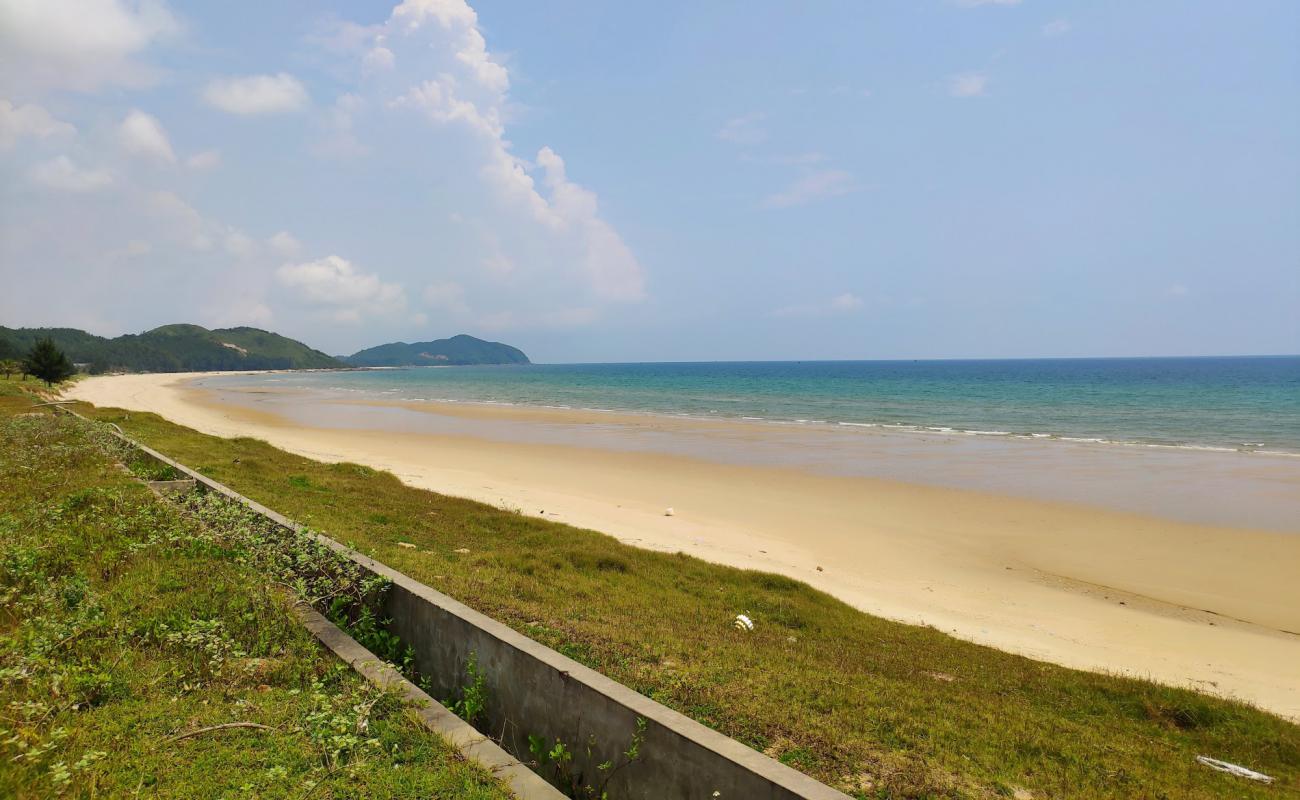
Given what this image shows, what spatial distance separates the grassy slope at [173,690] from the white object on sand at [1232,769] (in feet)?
16.5

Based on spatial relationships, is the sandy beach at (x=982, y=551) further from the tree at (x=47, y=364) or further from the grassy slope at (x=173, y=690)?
the tree at (x=47, y=364)

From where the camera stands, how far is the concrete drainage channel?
3.43m

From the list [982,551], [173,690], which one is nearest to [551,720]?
[173,690]

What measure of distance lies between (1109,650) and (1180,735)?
12.4 feet

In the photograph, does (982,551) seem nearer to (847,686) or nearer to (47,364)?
(847,686)

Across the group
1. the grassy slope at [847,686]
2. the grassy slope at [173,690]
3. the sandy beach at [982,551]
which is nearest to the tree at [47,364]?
the sandy beach at [982,551]

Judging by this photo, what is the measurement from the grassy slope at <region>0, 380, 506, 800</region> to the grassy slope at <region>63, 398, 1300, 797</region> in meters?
1.70

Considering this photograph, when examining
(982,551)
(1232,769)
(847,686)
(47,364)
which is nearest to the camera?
(1232,769)

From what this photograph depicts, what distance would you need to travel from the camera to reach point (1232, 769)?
4.85 meters

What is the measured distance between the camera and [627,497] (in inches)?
744

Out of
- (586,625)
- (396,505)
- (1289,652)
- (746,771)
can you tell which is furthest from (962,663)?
(396,505)

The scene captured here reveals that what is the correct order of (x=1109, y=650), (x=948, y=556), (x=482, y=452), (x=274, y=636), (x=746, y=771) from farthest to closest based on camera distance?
(x=482, y=452) → (x=948, y=556) → (x=1109, y=650) → (x=274, y=636) → (x=746, y=771)

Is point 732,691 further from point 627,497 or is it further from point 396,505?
point 627,497

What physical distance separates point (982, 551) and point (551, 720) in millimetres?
12195
